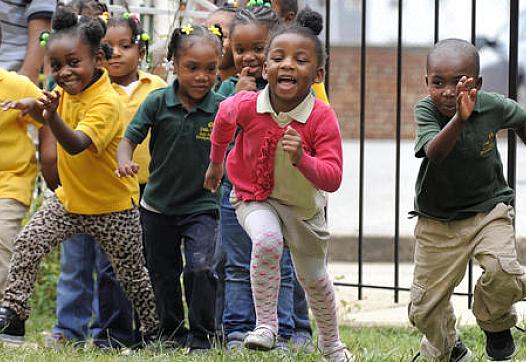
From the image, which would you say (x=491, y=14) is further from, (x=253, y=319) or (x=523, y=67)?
(x=253, y=319)

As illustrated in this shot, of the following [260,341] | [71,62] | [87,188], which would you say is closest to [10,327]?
[87,188]

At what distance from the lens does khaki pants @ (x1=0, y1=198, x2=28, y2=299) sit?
21.0 ft

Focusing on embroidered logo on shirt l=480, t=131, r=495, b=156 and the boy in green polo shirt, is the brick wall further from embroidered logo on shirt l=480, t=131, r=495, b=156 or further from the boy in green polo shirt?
embroidered logo on shirt l=480, t=131, r=495, b=156

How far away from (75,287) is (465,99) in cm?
278

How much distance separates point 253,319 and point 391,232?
5157mm

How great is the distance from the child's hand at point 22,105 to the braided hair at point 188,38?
0.73m

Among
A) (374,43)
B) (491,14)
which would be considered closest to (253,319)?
(491,14)

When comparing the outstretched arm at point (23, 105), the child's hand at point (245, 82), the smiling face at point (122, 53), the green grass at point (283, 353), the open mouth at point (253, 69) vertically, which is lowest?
the green grass at point (283, 353)

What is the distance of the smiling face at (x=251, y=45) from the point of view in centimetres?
611

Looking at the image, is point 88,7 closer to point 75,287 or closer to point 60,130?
point 60,130

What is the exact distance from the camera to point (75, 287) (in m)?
7.07

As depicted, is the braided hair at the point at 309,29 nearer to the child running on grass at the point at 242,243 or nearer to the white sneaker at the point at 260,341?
the child running on grass at the point at 242,243

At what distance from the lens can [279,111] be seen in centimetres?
546

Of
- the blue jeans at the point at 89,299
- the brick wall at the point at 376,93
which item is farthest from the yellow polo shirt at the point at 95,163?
the brick wall at the point at 376,93
